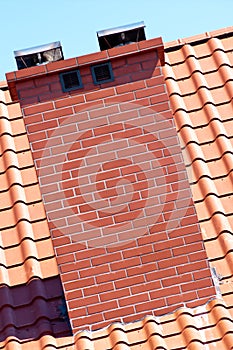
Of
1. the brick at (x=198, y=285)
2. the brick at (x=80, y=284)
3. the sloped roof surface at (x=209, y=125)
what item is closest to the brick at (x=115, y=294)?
the brick at (x=80, y=284)

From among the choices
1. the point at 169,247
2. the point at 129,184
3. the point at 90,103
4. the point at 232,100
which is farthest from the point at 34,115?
the point at 232,100

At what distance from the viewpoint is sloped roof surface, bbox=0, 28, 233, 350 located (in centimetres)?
546

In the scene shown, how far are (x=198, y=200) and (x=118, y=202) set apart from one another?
86 cm

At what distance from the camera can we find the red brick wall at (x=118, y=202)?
5617 millimetres

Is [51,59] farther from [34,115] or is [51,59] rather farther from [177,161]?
[177,161]

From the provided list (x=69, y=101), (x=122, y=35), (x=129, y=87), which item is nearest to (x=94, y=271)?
(x=69, y=101)

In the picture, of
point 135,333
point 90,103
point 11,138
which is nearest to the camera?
point 135,333

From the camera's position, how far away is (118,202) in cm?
570

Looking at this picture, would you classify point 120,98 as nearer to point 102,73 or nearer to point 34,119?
point 102,73

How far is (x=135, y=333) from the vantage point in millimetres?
5535

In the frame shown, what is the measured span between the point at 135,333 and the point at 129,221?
2.35ft

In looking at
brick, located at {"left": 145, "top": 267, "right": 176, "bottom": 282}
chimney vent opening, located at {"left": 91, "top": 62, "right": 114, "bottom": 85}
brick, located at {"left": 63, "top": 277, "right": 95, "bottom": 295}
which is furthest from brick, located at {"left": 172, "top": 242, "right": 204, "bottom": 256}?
chimney vent opening, located at {"left": 91, "top": 62, "right": 114, "bottom": 85}

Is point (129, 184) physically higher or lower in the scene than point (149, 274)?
higher

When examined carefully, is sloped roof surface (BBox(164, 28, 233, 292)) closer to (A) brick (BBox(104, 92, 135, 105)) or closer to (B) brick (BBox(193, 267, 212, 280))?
(B) brick (BBox(193, 267, 212, 280))
